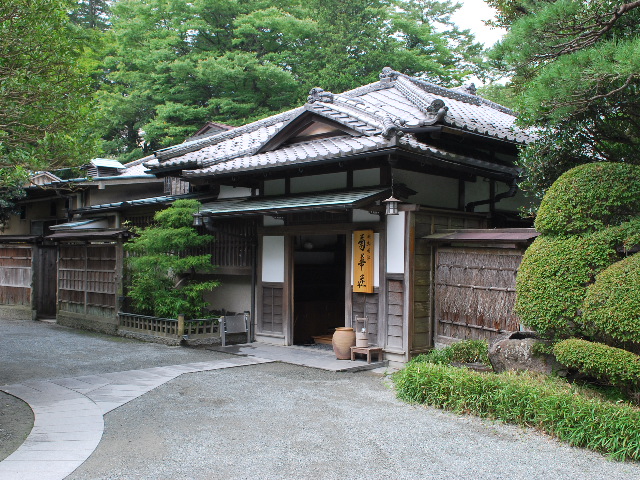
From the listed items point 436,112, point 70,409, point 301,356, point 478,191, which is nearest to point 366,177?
point 436,112

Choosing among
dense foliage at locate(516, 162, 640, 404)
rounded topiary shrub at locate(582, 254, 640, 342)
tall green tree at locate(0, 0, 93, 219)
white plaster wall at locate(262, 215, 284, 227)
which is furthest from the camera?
white plaster wall at locate(262, 215, 284, 227)

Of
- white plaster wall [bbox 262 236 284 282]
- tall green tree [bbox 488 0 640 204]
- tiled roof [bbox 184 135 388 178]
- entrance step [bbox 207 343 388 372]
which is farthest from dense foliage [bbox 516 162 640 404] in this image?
white plaster wall [bbox 262 236 284 282]

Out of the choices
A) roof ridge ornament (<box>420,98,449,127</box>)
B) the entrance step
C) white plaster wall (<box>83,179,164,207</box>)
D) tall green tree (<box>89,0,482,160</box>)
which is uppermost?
tall green tree (<box>89,0,482,160</box>)

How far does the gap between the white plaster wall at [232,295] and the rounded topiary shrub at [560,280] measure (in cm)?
794

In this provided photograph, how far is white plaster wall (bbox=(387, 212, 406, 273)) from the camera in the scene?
10.8 m

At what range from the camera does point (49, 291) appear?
18.5 metres

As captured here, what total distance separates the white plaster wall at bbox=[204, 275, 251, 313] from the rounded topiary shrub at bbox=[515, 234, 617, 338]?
26.0 feet

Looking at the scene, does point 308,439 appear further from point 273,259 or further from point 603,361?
point 273,259

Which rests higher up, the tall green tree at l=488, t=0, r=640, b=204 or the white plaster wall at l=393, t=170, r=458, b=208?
the tall green tree at l=488, t=0, r=640, b=204

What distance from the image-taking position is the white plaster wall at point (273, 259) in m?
13.2

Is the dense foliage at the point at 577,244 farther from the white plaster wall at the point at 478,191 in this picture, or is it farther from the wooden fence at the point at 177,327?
the wooden fence at the point at 177,327

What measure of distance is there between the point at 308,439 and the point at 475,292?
4.83 m

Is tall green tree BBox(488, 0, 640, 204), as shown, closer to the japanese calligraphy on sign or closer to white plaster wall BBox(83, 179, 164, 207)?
the japanese calligraphy on sign

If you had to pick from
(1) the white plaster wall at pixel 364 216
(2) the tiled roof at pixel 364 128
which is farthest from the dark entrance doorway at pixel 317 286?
(1) the white plaster wall at pixel 364 216
